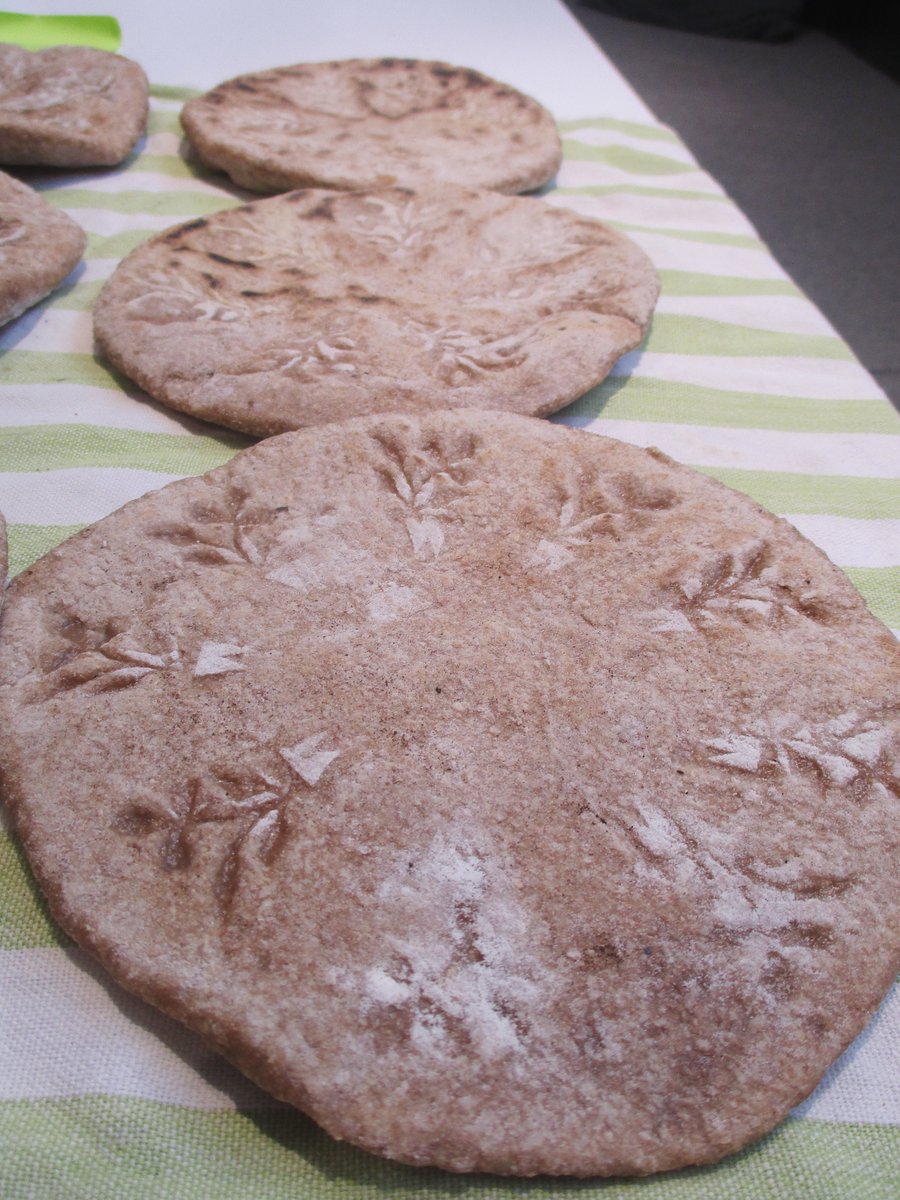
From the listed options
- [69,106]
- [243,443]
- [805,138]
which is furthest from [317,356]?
[805,138]

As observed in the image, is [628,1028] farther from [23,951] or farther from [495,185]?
[495,185]

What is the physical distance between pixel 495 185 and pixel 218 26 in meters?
1.27

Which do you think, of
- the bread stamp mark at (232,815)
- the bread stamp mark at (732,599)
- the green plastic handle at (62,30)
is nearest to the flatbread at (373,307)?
the bread stamp mark at (732,599)

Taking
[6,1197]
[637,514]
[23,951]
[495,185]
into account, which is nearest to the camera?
[6,1197]

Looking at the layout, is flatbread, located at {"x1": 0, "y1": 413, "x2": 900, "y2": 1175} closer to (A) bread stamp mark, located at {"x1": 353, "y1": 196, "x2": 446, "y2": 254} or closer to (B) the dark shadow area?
(A) bread stamp mark, located at {"x1": 353, "y1": 196, "x2": 446, "y2": 254}

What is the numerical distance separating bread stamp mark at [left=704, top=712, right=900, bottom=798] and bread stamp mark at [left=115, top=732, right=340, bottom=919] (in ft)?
1.32

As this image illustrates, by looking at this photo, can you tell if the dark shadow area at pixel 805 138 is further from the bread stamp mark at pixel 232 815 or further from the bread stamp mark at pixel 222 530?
the bread stamp mark at pixel 232 815

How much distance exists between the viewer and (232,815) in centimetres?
93

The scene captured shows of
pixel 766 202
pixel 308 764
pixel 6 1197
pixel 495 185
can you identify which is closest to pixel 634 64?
pixel 766 202

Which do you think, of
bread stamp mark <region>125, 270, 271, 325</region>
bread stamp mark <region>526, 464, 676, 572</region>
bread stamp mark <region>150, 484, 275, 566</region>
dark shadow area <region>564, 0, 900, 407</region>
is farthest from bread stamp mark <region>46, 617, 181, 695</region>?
dark shadow area <region>564, 0, 900, 407</region>

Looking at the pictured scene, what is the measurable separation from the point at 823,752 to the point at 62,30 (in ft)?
8.41

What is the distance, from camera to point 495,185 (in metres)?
2.06

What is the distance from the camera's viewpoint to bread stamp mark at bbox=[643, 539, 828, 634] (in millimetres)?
1128

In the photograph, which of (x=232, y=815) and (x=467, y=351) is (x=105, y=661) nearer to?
(x=232, y=815)
